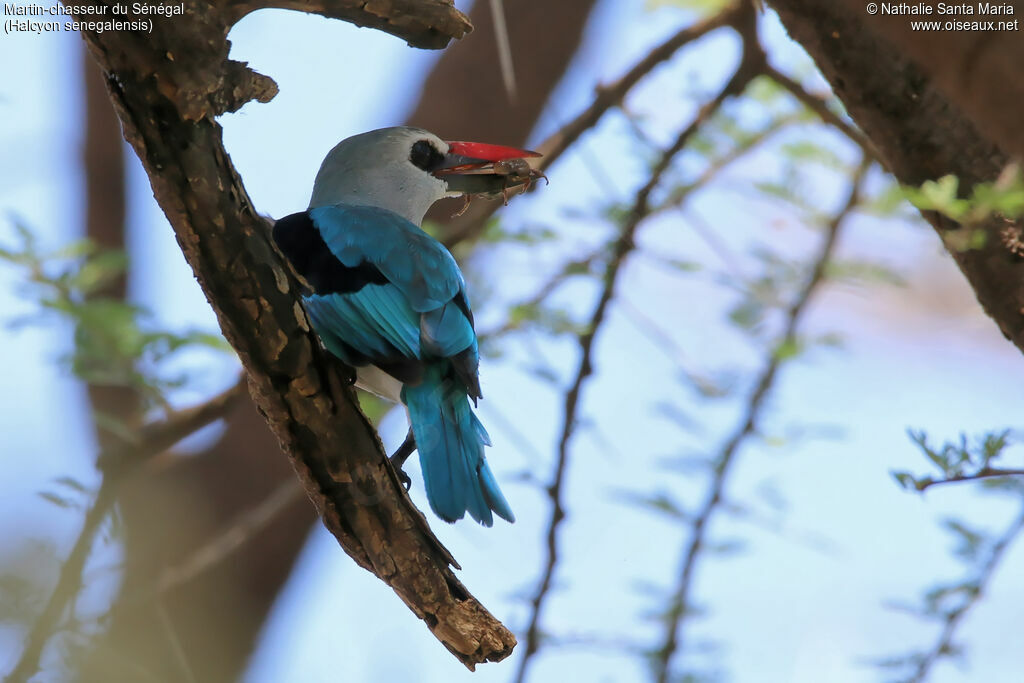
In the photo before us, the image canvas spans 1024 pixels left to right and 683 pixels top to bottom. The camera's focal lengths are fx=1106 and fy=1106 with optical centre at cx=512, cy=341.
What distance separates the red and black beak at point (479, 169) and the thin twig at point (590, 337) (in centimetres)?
43

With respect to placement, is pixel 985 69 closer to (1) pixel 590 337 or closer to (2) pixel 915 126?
(2) pixel 915 126

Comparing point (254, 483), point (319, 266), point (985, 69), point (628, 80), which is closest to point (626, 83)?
point (628, 80)

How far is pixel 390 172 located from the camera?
3.75 meters

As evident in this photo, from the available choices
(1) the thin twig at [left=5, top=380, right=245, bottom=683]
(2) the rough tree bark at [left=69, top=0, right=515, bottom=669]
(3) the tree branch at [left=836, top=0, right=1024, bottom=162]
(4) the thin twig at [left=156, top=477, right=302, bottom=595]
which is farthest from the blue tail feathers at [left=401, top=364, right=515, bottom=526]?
(4) the thin twig at [left=156, top=477, right=302, bottom=595]

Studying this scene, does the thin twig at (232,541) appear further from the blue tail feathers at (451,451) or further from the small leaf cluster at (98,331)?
the blue tail feathers at (451,451)

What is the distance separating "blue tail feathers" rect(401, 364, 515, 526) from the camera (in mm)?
2629

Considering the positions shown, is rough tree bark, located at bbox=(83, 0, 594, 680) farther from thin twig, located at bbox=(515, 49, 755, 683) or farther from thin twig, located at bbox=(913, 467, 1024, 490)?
thin twig, located at bbox=(913, 467, 1024, 490)

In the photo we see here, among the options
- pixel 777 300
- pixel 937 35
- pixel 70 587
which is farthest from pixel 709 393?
pixel 937 35

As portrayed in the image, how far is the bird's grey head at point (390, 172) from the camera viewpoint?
12.2 ft

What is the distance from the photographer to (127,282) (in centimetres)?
713

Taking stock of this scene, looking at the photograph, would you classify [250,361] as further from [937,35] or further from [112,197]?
[112,197]

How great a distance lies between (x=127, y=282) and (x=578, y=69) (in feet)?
10.4

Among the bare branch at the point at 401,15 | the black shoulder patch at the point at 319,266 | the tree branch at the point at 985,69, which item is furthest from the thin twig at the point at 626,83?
the tree branch at the point at 985,69

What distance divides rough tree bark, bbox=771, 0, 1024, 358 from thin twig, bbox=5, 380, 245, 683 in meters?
2.12
